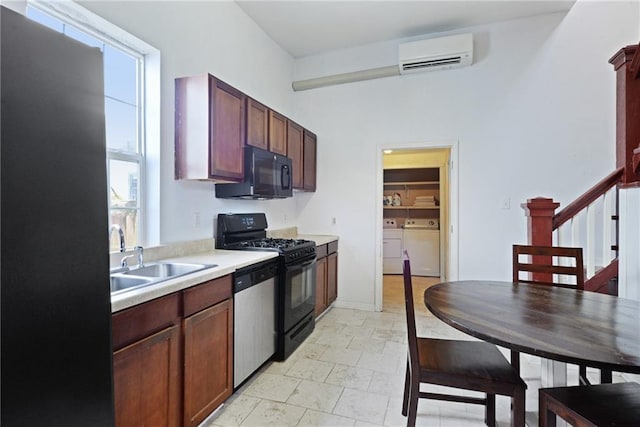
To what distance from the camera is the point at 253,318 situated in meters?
2.27

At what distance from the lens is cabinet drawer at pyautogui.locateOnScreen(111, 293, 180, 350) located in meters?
1.29

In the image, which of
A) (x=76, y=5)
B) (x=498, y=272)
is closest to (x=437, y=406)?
(x=498, y=272)

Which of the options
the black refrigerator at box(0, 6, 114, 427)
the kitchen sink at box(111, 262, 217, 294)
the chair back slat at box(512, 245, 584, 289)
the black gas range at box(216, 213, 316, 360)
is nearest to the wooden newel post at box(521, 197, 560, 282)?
the chair back slat at box(512, 245, 584, 289)

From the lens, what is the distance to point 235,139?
2609 mm

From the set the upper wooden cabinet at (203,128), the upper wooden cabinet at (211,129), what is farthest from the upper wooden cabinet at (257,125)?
the upper wooden cabinet at (203,128)

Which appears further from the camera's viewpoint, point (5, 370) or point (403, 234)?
point (403, 234)

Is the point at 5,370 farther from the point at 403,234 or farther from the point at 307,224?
the point at 403,234

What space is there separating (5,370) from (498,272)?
156 inches

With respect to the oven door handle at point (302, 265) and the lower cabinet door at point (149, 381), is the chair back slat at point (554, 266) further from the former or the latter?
A: the lower cabinet door at point (149, 381)

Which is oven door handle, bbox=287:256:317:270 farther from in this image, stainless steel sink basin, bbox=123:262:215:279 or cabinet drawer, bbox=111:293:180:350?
cabinet drawer, bbox=111:293:180:350

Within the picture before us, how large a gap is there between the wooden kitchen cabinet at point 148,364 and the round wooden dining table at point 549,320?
4.24ft

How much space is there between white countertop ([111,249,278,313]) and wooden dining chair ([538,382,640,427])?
168 cm

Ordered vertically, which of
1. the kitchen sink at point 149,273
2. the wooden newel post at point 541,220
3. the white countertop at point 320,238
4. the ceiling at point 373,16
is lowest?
the kitchen sink at point 149,273

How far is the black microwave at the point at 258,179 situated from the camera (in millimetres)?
2756
